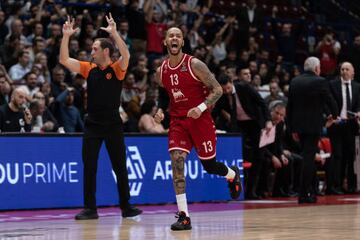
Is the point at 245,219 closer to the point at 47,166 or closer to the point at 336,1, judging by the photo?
the point at 47,166

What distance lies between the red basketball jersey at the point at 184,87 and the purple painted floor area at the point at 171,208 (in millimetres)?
2728

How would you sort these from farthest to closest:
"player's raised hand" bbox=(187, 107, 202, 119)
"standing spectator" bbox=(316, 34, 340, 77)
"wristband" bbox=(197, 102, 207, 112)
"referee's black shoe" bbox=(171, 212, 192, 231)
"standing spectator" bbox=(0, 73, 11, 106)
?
"standing spectator" bbox=(316, 34, 340, 77) → "standing spectator" bbox=(0, 73, 11, 106) → "wristband" bbox=(197, 102, 207, 112) → "player's raised hand" bbox=(187, 107, 202, 119) → "referee's black shoe" bbox=(171, 212, 192, 231)

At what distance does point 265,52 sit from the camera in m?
24.0

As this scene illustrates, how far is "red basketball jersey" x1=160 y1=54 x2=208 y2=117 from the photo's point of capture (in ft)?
34.6

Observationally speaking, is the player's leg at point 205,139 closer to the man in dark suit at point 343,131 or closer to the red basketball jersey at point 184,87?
the red basketball jersey at point 184,87

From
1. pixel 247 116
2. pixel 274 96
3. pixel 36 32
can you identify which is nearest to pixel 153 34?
pixel 274 96

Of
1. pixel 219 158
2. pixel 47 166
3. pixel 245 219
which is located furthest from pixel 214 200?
pixel 245 219

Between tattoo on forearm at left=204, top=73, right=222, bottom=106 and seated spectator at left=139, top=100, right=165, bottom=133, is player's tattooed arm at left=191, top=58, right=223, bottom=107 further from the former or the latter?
seated spectator at left=139, top=100, right=165, bottom=133

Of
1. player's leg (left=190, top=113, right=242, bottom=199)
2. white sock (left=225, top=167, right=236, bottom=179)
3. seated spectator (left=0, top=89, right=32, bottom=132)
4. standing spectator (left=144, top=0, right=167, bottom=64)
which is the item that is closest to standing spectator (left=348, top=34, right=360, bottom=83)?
standing spectator (left=144, top=0, right=167, bottom=64)

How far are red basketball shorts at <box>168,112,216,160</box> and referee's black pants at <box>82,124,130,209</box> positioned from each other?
171 centimetres

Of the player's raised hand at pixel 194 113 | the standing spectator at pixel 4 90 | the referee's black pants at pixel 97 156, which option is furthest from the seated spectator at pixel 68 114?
the player's raised hand at pixel 194 113

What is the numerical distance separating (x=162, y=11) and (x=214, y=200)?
27.2 ft

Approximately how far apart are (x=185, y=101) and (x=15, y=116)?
478 cm

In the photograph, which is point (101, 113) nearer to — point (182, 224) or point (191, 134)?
point (191, 134)
